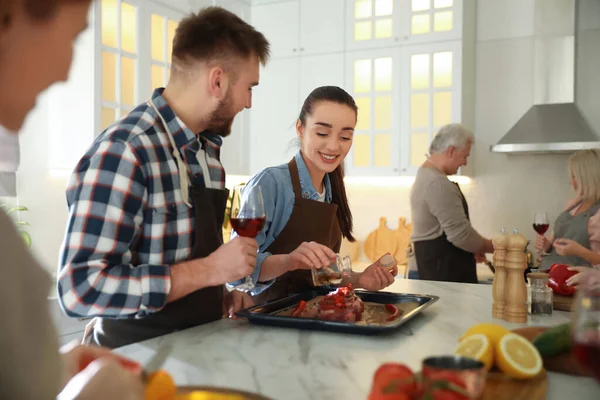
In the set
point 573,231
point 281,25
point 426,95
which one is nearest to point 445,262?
point 573,231

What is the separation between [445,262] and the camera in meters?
3.60

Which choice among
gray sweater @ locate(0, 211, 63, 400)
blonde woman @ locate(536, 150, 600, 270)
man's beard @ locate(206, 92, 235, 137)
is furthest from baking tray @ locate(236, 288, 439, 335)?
blonde woman @ locate(536, 150, 600, 270)

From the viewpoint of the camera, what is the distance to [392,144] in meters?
4.49

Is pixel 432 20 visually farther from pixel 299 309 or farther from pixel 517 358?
pixel 517 358

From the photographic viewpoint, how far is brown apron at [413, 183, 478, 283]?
359cm

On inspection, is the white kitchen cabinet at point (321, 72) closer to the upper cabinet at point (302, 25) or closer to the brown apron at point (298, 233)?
the upper cabinet at point (302, 25)

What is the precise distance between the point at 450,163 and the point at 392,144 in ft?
2.82

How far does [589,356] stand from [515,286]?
2.70 feet

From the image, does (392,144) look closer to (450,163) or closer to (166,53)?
(450,163)

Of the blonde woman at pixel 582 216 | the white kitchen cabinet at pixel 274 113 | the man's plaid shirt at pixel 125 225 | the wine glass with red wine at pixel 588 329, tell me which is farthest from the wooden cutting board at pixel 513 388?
the white kitchen cabinet at pixel 274 113

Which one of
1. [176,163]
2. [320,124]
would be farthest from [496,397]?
[320,124]

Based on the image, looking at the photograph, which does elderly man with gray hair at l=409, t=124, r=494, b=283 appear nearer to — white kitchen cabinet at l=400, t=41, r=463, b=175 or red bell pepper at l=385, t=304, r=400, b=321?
white kitchen cabinet at l=400, t=41, r=463, b=175

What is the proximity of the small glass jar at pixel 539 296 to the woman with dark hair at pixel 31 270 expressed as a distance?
1329mm

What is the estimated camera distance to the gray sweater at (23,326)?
488mm
